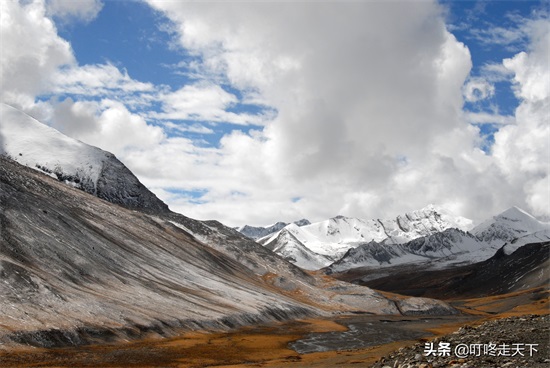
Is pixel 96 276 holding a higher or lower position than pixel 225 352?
higher

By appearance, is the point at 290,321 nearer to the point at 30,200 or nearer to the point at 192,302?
the point at 192,302

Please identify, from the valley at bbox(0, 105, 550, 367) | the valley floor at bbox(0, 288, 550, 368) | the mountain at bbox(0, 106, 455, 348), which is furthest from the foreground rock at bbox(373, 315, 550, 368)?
the mountain at bbox(0, 106, 455, 348)

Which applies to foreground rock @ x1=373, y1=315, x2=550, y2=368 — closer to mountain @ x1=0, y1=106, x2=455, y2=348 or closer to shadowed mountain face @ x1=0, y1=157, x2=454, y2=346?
shadowed mountain face @ x1=0, y1=157, x2=454, y2=346

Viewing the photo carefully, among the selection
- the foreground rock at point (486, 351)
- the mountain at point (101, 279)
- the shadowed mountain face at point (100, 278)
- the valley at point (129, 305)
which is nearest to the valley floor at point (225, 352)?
the valley at point (129, 305)

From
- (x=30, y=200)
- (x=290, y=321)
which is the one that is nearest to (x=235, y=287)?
(x=290, y=321)

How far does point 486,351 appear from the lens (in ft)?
90.5

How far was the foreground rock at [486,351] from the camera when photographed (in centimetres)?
2512

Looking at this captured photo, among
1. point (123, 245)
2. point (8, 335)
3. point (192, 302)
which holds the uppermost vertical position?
point (123, 245)

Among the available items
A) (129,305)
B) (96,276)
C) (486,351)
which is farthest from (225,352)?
(486,351)

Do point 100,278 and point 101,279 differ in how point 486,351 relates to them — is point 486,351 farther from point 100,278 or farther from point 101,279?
point 100,278

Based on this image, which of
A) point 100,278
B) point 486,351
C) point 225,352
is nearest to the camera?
point 486,351

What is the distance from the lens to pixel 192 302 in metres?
97.6

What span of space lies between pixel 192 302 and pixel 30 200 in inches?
1490

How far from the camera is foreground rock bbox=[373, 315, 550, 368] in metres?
25.1
